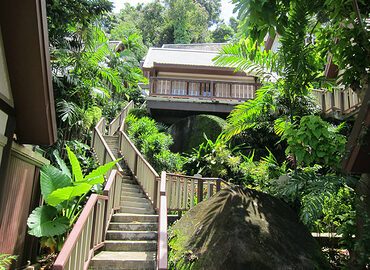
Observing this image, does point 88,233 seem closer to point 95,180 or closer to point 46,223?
point 46,223

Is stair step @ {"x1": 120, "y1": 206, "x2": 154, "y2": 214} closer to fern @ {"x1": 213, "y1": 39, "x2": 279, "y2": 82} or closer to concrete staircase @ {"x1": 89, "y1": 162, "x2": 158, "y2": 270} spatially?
concrete staircase @ {"x1": 89, "y1": 162, "x2": 158, "y2": 270}

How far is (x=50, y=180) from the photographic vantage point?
593 cm

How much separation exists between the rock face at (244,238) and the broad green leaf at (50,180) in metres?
2.25

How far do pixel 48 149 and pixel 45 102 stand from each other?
203 inches

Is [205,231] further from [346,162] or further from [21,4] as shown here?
[21,4]

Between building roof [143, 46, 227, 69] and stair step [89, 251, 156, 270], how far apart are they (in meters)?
14.4

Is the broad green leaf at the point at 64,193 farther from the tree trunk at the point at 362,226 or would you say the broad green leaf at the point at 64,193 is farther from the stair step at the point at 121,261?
the tree trunk at the point at 362,226

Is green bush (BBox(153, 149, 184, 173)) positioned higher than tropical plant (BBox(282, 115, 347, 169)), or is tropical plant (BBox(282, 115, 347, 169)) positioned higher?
green bush (BBox(153, 149, 184, 173))

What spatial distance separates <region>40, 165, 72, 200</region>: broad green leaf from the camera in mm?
5774

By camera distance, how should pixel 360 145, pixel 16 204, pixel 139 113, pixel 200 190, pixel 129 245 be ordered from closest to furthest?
pixel 360 145 → pixel 16 204 → pixel 129 245 → pixel 200 190 → pixel 139 113

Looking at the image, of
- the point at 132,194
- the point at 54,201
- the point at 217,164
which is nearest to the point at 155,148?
the point at 217,164

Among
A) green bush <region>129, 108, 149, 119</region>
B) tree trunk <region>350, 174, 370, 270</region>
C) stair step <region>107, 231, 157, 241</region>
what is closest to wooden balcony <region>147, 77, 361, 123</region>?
green bush <region>129, 108, 149, 119</region>

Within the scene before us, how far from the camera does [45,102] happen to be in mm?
4680

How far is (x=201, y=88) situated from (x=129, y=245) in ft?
38.6
